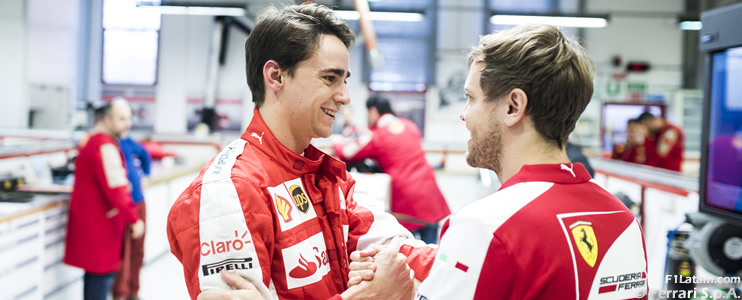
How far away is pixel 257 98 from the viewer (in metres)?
1.35

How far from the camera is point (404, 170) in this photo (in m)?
4.32

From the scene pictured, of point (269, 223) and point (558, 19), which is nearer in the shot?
point (269, 223)

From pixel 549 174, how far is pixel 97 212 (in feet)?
10.8

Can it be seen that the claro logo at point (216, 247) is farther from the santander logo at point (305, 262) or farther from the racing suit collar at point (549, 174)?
the racing suit collar at point (549, 174)

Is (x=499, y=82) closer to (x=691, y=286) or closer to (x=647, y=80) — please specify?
(x=691, y=286)

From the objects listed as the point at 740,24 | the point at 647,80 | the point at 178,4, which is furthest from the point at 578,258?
the point at 647,80

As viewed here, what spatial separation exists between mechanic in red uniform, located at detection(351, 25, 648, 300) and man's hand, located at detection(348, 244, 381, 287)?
0.23 meters

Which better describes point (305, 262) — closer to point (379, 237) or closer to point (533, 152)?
point (379, 237)

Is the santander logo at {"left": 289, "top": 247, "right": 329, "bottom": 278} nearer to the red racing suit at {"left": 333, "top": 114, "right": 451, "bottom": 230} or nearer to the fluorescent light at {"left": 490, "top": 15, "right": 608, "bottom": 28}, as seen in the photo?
the red racing suit at {"left": 333, "top": 114, "right": 451, "bottom": 230}

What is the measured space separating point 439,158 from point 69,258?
15.5 feet

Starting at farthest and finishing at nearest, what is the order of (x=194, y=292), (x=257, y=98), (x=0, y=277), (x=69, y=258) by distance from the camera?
(x=69, y=258)
(x=0, y=277)
(x=257, y=98)
(x=194, y=292)

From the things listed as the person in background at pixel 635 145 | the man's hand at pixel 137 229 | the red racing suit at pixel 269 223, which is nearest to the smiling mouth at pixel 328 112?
the red racing suit at pixel 269 223

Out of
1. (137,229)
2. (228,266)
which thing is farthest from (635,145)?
(228,266)

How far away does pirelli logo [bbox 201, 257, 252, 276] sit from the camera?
1.05 metres
